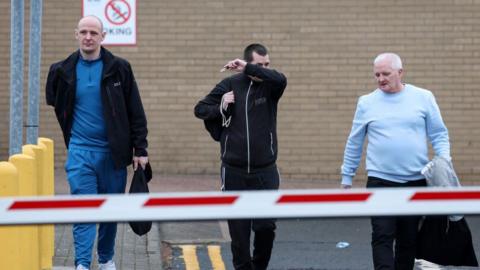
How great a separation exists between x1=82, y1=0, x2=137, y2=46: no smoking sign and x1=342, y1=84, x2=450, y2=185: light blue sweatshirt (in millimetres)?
6513

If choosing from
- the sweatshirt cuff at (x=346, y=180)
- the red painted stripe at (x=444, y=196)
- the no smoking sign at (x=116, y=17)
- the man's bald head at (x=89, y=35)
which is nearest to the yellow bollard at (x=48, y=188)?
the man's bald head at (x=89, y=35)

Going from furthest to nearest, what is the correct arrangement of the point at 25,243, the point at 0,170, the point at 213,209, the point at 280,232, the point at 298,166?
1. the point at 298,166
2. the point at 280,232
3. the point at 25,243
4. the point at 0,170
5. the point at 213,209

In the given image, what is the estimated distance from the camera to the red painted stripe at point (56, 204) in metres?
5.10

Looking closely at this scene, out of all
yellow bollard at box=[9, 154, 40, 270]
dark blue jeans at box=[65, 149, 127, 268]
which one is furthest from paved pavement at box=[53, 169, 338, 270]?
yellow bollard at box=[9, 154, 40, 270]

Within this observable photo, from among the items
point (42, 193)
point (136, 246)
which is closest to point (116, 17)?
point (136, 246)

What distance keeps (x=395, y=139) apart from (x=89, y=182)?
2161mm

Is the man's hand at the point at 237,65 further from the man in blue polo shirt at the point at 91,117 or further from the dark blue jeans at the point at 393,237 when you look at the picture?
the dark blue jeans at the point at 393,237

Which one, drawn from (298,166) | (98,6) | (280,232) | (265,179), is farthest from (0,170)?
(298,166)

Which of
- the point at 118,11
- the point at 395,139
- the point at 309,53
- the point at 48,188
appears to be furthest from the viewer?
the point at 309,53

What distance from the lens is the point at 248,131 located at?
320 inches

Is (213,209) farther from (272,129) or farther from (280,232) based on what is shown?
(280,232)

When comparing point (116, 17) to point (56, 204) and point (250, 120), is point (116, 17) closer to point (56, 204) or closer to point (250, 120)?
point (250, 120)

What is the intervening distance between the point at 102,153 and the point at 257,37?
6652 millimetres

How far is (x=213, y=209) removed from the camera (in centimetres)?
507
